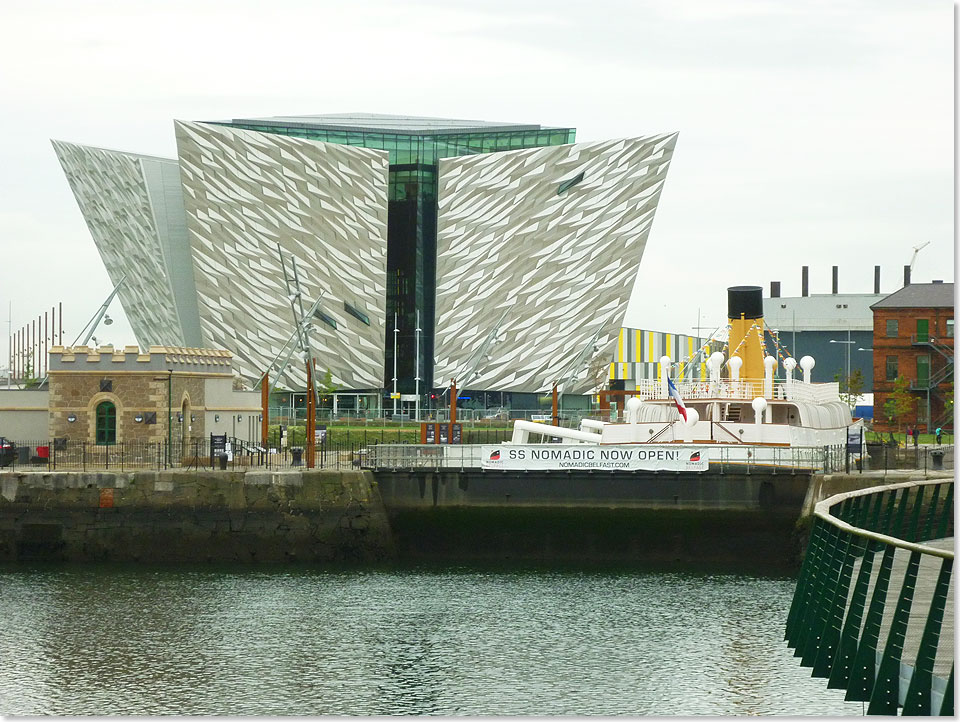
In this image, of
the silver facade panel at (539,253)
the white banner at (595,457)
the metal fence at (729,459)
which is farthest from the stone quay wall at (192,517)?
the silver facade panel at (539,253)

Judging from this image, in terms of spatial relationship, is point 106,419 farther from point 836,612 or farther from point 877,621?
point 877,621

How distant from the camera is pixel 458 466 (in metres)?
37.9

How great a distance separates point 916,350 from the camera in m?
75.8

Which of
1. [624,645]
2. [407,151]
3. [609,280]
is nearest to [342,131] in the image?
[407,151]

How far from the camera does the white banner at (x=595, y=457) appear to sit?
122 ft

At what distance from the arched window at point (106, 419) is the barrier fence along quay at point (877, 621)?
32334mm

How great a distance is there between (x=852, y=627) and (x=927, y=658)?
162 centimetres

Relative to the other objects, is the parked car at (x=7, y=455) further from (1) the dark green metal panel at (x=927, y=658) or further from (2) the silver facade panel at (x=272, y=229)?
(2) the silver facade panel at (x=272, y=229)

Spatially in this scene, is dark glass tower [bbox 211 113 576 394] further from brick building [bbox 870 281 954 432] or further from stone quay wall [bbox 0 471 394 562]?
stone quay wall [bbox 0 471 394 562]

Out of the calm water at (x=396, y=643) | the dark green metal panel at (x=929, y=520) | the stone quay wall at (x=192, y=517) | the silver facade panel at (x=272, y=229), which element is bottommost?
the calm water at (x=396, y=643)

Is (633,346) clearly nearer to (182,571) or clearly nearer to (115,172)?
(115,172)

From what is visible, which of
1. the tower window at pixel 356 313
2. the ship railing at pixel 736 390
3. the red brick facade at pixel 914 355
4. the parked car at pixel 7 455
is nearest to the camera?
the parked car at pixel 7 455

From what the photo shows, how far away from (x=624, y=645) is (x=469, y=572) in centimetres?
902

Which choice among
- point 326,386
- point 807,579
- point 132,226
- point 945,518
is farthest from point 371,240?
point 807,579
